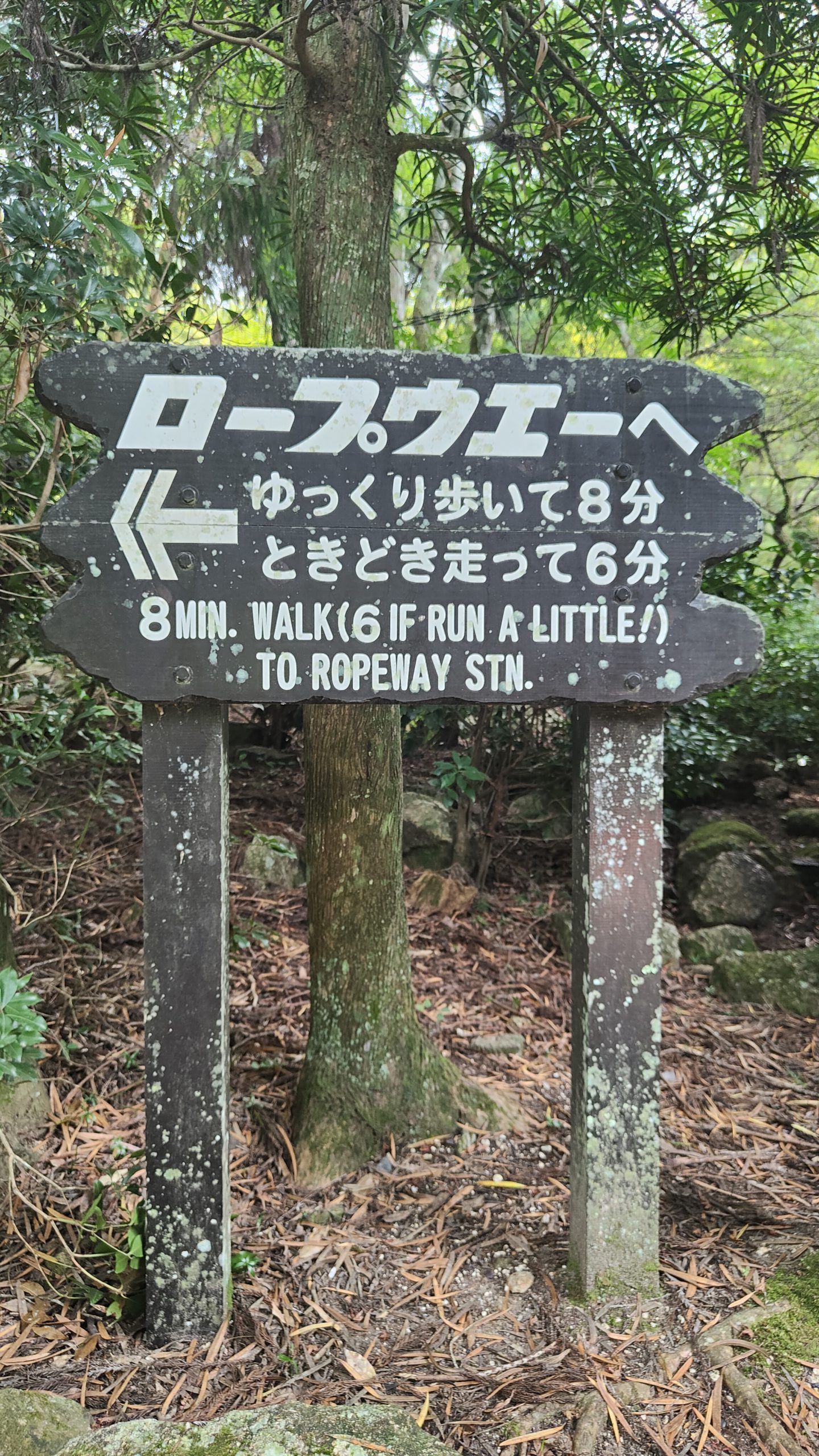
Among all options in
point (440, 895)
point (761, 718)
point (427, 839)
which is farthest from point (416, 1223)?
point (761, 718)

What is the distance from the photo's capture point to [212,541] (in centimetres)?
215

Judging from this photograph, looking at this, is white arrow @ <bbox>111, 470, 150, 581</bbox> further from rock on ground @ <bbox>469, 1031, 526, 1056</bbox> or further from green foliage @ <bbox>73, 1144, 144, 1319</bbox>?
rock on ground @ <bbox>469, 1031, 526, 1056</bbox>

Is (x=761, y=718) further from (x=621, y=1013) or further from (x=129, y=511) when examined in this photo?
(x=129, y=511)

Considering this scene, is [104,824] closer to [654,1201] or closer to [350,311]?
[350,311]

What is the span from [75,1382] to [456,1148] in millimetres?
1454

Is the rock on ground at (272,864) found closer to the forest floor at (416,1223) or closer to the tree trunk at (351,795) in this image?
the forest floor at (416,1223)

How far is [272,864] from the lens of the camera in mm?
4953

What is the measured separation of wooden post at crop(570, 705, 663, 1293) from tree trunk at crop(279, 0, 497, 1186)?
0.94 metres

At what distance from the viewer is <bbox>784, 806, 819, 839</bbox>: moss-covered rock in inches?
241

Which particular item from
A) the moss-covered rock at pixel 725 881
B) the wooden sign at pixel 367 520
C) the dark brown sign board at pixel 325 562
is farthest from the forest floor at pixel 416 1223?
the wooden sign at pixel 367 520

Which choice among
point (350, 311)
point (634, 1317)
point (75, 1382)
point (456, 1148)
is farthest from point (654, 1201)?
point (350, 311)

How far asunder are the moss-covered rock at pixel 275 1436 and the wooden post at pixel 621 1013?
80 cm

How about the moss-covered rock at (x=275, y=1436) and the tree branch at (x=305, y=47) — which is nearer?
the moss-covered rock at (x=275, y=1436)

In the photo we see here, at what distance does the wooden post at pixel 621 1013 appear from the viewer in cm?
235
